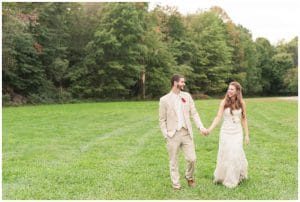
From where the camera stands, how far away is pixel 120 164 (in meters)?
11.7

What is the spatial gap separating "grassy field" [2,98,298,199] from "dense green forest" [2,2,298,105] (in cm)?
1894

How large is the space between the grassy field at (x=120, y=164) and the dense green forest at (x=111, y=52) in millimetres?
18939

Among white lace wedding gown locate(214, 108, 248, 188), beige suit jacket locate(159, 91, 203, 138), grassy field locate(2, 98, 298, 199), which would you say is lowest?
grassy field locate(2, 98, 298, 199)

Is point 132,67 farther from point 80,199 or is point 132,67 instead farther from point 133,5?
point 80,199

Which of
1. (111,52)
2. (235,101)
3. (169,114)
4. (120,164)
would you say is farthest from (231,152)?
(111,52)

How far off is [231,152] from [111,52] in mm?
42123

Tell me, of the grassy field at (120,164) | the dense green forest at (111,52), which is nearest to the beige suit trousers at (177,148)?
the grassy field at (120,164)

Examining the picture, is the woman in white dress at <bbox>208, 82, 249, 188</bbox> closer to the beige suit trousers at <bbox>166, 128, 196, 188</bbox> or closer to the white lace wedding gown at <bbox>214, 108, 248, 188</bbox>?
the white lace wedding gown at <bbox>214, 108, 248, 188</bbox>

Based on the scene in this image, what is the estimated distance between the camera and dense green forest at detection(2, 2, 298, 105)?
146 feet

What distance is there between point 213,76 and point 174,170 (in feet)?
177

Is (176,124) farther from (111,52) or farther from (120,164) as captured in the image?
(111,52)

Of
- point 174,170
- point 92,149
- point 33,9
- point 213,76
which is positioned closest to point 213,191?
point 174,170

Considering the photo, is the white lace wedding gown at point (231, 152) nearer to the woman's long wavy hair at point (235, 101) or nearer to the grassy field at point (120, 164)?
the woman's long wavy hair at point (235, 101)

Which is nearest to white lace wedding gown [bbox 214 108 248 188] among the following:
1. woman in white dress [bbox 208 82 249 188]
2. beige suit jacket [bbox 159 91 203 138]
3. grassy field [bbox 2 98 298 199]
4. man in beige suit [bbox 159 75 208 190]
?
woman in white dress [bbox 208 82 249 188]
